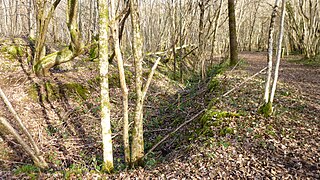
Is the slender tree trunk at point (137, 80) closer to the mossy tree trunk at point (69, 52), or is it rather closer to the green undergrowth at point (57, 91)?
the green undergrowth at point (57, 91)

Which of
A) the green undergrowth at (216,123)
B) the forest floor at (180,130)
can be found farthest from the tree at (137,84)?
the green undergrowth at (216,123)

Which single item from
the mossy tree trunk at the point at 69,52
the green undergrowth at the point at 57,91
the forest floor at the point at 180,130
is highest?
the mossy tree trunk at the point at 69,52

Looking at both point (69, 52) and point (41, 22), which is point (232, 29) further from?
point (41, 22)

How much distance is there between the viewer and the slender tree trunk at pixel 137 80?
526 cm

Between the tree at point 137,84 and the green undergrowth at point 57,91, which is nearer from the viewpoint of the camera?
the tree at point 137,84

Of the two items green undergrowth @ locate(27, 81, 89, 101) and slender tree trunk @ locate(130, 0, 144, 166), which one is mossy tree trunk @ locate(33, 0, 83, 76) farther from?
slender tree trunk @ locate(130, 0, 144, 166)

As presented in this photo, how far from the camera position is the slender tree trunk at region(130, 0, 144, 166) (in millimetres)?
5262

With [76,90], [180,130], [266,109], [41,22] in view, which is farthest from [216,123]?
[41,22]

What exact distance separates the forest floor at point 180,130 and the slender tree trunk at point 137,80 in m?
0.39

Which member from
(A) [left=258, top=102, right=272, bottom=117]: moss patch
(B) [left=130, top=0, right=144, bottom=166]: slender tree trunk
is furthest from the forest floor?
(B) [left=130, top=0, right=144, bottom=166]: slender tree trunk

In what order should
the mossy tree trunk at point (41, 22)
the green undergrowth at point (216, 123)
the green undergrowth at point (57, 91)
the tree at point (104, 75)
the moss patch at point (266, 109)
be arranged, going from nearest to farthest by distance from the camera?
the tree at point (104, 75)
the green undergrowth at point (216, 123)
the moss patch at point (266, 109)
the green undergrowth at point (57, 91)
the mossy tree trunk at point (41, 22)

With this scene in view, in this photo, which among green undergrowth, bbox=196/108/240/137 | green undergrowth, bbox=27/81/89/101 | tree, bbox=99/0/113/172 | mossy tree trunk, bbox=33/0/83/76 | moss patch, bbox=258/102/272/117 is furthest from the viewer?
mossy tree trunk, bbox=33/0/83/76

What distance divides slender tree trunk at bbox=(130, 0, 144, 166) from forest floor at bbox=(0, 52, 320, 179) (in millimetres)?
385

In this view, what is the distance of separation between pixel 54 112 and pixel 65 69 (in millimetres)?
3659
